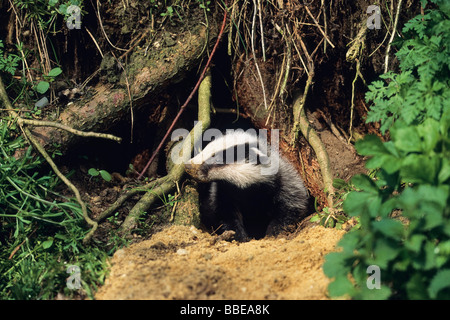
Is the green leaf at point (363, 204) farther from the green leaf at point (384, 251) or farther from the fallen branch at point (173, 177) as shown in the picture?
the fallen branch at point (173, 177)

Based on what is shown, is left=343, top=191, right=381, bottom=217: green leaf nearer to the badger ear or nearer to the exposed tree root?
the exposed tree root

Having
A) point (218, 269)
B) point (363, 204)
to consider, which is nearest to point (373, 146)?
point (363, 204)

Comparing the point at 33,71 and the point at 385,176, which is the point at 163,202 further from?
the point at 385,176

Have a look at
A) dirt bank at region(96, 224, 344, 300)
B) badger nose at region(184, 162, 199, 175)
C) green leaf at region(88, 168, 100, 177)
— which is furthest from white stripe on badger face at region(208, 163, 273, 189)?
green leaf at region(88, 168, 100, 177)

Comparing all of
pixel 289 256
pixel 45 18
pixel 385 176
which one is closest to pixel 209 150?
pixel 289 256

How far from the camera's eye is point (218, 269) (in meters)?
2.56

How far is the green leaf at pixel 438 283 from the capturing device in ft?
5.83

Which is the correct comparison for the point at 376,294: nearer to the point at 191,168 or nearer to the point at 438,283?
the point at 438,283

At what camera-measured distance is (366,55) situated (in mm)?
3986

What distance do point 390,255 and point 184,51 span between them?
2.59 meters

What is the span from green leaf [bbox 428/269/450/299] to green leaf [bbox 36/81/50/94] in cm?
311

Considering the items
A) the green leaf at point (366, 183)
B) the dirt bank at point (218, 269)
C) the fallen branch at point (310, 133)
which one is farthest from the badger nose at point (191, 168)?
the green leaf at point (366, 183)

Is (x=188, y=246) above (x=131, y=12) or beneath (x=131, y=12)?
beneath

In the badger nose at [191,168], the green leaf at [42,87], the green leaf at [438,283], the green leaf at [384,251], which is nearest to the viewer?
the green leaf at [438,283]
